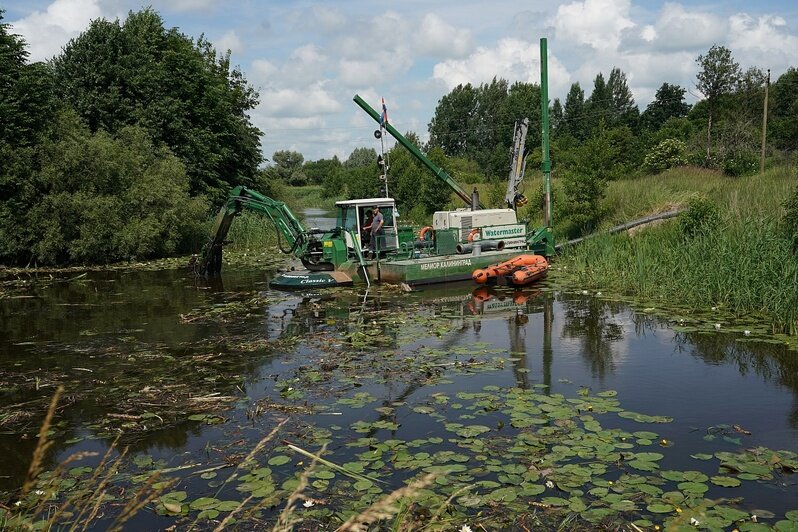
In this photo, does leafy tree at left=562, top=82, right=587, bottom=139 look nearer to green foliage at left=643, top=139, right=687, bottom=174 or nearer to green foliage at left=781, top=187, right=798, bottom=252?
green foliage at left=643, top=139, right=687, bottom=174

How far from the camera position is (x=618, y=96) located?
76.4m

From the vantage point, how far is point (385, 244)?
18.6m

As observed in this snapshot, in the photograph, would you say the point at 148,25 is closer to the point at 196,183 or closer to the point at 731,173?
the point at 196,183

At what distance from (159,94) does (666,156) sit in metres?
24.5

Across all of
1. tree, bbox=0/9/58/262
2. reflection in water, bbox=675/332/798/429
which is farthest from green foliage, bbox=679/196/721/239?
tree, bbox=0/9/58/262

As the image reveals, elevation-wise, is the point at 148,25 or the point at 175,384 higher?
A: the point at 148,25

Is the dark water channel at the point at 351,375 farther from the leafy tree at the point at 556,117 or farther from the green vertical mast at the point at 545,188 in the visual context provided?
the leafy tree at the point at 556,117

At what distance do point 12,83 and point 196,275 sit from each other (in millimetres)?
9986

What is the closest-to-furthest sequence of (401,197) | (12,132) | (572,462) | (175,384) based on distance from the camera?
(572,462), (175,384), (12,132), (401,197)

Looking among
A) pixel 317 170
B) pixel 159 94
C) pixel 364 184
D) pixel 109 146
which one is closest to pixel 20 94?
pixel 109 146

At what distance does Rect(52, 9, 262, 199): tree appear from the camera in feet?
96.6

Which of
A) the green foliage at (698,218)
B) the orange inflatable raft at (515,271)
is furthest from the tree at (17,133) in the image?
the green foliage at (698,218)

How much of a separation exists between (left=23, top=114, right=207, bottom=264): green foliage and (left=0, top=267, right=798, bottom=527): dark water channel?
8.42 m

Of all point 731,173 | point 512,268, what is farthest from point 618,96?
point 512,268
